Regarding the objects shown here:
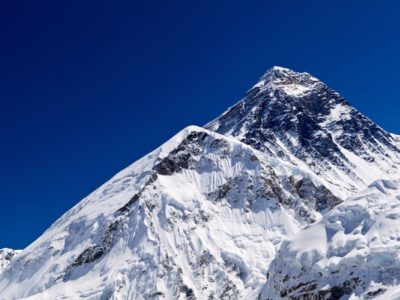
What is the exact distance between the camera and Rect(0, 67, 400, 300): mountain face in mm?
113312

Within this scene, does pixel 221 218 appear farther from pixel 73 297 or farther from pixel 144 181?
pixel 73 297

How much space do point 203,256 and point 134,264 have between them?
1538 cm

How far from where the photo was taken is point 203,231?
161500 millimetres

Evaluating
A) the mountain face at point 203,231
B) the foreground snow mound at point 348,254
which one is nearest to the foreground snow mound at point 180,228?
the mountain face at point 203,231

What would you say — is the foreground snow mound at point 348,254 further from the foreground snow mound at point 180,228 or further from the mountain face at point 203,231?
the foreground snow mound at point 180,228

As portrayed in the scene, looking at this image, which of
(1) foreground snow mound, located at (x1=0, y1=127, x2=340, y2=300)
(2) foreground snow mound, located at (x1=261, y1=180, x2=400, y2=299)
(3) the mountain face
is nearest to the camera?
(2) foreground snow mound, located at (x1=261, y1=180, x2=400, y2=299)

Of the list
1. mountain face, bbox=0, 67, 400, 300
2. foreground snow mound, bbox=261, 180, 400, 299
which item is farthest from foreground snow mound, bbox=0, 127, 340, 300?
foreground snow mound, bbox=261, 180, 400, 299

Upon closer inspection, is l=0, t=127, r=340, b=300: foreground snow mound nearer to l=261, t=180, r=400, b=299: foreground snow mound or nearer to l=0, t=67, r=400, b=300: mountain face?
l=0, t=67, r=400, b=300: mountain face

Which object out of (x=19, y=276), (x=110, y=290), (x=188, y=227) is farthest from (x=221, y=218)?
(x=19, y=276)

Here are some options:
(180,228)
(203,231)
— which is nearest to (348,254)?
(203,231)

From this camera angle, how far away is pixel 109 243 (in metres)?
161

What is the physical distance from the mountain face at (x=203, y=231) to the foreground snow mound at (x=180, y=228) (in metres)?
0.28

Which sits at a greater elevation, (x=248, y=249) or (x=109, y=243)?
(x=109, y=243)

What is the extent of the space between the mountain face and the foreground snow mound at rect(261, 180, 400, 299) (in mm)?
246
